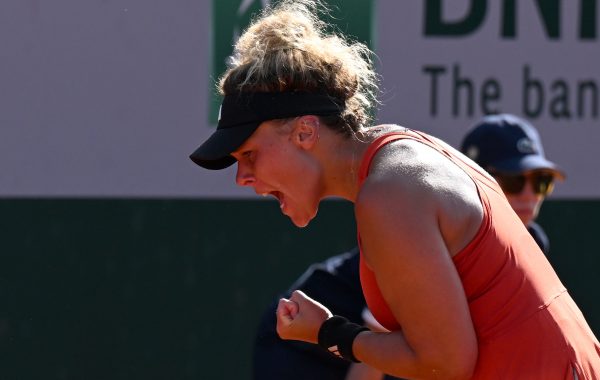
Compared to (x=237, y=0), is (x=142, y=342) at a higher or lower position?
lower

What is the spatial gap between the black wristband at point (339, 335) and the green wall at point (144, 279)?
2.23 meters

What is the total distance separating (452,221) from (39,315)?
2672 millimetres

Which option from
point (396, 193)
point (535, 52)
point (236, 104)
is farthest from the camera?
point (535, 52)

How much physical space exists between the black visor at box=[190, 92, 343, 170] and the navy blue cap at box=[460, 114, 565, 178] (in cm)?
157

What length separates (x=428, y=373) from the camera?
Result: 1.91 meters

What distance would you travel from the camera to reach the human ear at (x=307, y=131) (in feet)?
6.82

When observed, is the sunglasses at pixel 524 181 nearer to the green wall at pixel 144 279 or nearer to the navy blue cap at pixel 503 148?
the navy blue cap at pixel 503 148

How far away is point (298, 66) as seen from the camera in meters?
2.09

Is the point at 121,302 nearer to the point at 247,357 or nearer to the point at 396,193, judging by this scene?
the point at 247,357

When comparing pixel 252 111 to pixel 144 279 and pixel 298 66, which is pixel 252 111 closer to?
pixel 298 66

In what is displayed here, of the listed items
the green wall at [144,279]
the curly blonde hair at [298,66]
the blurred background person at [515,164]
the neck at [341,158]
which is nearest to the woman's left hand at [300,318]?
the neck at [341,158]

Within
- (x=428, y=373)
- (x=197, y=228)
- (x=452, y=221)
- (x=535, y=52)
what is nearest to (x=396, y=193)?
(x=452, y=221)

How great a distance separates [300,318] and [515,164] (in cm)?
163

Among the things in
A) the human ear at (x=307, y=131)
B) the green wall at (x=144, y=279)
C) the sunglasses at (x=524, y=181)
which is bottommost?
the green wall at (x=144, y=279)
